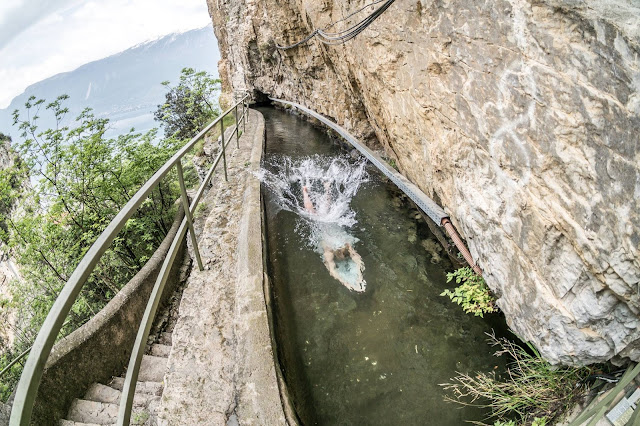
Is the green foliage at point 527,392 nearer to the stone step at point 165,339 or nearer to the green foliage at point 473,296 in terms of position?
the green foliage at point 473,296

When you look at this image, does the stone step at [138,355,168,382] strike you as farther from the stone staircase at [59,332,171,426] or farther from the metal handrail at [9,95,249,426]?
Answer: the metal handrail at [9,95,249,426]

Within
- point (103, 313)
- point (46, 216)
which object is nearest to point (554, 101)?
point (103, 313)

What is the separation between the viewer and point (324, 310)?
346 cm

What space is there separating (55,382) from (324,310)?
275cm

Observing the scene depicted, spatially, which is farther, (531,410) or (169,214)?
(169,214)

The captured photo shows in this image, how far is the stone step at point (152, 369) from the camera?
294 centimetres

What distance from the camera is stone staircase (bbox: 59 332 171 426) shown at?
254 centimetres

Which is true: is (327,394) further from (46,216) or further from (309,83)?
(309,83)

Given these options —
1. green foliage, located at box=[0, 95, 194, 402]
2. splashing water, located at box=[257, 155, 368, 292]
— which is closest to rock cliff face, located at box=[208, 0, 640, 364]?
splashing water, located at box=[257, 155, 368, 292]

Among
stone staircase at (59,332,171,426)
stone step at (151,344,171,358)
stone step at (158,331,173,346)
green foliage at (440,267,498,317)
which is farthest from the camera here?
stone step at (158,331,173,346)

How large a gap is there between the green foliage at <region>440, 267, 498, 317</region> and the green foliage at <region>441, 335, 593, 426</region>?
0.47 metres

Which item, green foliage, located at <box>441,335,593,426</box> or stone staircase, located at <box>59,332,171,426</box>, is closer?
green foliage, located at <box>441,335,593,426</box>

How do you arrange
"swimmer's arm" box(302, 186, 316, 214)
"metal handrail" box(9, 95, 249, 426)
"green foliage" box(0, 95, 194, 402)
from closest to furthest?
"metal handrail" box(9, 95, 249, 426) → "swimmer's arm" box(302, 186, 316, 214) → "green foliage" box(0, 95, 194, 402)

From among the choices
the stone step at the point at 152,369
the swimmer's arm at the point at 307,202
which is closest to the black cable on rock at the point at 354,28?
the swimmer's arm at the point at 307,202
